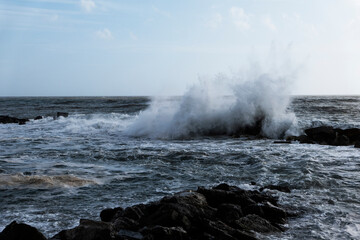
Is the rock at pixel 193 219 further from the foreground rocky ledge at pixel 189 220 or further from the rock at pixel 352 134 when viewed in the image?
Answer: the rock at pixel 352 134

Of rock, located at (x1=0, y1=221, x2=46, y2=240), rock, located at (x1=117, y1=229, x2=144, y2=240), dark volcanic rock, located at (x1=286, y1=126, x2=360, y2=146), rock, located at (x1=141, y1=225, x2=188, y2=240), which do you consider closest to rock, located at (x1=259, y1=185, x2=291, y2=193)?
rock, located at (x1=141, y1=225, x2=188, y2=240)

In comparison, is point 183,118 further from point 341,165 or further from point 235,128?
point 341,165

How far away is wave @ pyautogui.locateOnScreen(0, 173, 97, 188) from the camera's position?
7.42 m

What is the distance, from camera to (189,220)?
4828 mm

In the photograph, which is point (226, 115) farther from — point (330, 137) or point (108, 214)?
point (108, 214)

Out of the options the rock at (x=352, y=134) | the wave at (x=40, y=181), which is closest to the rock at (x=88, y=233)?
the wave at (x=40, y=181)

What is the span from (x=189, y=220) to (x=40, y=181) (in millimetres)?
4134

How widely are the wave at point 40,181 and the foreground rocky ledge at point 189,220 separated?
8.01ft

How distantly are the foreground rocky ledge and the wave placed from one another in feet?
8.01

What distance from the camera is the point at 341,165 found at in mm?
9312

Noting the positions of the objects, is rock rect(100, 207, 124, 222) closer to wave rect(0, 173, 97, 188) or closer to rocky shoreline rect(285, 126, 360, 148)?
wave rect(0, 173, 97, 188)

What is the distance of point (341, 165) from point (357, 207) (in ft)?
12.1

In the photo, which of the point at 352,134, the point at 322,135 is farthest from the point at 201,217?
the point at 352,134

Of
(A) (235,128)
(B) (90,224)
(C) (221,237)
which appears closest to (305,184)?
(C) (221,237)
